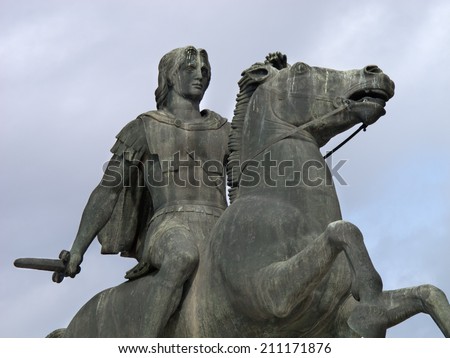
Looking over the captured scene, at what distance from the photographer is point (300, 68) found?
12641 millimetres

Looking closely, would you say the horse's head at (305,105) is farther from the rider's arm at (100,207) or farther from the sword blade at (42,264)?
the sword blade at (42,264)

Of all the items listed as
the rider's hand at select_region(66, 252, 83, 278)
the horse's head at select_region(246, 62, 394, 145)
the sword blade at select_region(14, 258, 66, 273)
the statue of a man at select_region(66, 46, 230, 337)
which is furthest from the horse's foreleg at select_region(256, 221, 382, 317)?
the sword blade at select_region(14, 258, 66, 273)

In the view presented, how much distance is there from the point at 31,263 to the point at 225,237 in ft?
7.32

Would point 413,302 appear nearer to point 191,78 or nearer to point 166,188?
point 166,188

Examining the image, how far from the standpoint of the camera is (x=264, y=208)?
1212 centimetres

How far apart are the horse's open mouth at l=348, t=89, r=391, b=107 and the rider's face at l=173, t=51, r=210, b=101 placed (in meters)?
1.79

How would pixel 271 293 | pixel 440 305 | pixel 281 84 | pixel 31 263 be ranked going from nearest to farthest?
pixel 440 305
pixel 271 293
pixel 281 84
pixel 31 263

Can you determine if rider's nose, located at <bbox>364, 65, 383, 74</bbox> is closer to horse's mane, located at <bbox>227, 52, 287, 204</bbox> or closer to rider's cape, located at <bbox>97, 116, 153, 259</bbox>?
horse's mane, located at <bbox>227, 52, 287, 204</bbox>

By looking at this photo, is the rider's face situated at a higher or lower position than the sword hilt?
higher

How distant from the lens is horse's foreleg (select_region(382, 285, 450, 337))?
1091cm

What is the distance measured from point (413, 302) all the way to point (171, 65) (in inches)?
152
